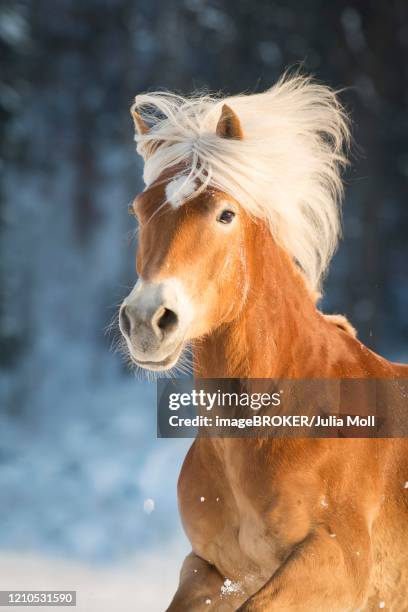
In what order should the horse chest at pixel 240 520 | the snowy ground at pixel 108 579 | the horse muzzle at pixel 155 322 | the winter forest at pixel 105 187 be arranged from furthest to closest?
the winter forest at pixel 105 187 < the snowy ground at pixel 108 579 < the horse chest at pixel 240 520 < the horse muzzle at pixel 155 322

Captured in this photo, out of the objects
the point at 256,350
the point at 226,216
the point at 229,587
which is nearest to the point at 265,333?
the point at 256,350

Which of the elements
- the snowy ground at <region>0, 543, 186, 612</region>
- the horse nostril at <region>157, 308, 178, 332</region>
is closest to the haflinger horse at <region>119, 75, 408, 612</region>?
the horse nostril at <region>157, 308, 178, 332</region>

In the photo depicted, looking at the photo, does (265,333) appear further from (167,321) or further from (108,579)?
(108,579)

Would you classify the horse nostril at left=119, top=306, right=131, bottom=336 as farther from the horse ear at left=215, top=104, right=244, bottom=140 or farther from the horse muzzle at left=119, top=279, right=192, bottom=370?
the horse ear at left=215, top=104, right=244, bottom=140

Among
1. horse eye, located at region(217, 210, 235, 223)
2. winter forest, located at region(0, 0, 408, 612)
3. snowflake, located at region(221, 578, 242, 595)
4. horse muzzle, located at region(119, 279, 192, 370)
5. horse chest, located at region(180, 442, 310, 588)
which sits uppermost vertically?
winter forest, located at region(0, 0, 408, 612)

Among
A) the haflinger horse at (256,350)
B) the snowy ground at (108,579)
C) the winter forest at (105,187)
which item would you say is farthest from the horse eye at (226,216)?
the winter forest at (105,187)

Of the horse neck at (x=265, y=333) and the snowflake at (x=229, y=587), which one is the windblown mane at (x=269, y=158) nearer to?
the horse neck at (x=265, y=333)

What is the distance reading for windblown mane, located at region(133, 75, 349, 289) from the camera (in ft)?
4.53

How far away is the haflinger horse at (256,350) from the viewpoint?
127 centimetres

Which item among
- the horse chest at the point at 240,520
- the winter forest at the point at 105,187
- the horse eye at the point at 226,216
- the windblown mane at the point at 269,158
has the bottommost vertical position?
the horse chest at the point at 240,520

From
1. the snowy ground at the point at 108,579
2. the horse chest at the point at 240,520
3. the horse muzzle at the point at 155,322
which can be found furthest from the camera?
the snowy ground at the point at 108,579

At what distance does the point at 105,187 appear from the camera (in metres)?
3.36

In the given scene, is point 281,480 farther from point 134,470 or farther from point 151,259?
point 134,470

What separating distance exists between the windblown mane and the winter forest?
1.57 meters
